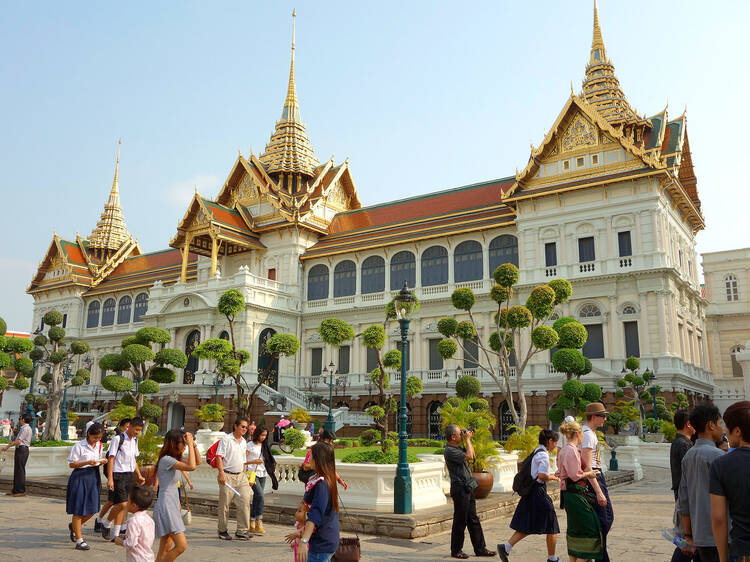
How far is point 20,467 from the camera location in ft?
44.3

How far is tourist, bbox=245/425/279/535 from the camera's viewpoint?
974 centimetres

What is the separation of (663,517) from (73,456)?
32.1ft

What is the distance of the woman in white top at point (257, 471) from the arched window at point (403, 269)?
87.1 ft

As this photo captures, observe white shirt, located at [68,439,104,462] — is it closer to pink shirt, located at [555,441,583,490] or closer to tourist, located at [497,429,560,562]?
tourist, located at [497,429,560,562]

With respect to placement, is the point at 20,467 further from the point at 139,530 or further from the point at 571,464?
the point at 571,464

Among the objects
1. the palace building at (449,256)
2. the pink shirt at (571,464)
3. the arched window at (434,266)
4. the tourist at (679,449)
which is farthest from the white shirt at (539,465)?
the arched window at (434,266)

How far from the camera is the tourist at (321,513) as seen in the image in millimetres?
5133

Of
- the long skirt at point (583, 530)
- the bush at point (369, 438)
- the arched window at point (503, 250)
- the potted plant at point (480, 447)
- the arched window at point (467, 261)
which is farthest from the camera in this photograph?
the arched window at point (467, 261)

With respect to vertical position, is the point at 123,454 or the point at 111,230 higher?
the point at 111,230

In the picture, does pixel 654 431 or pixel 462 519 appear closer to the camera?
pixel 462 519

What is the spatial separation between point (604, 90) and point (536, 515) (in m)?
32.6

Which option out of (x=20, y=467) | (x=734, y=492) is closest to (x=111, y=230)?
(x=20, y=467)

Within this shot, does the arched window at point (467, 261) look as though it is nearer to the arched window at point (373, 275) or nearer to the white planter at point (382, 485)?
the arched window at point (373, 275)

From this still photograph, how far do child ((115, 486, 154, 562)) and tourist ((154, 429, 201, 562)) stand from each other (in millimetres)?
725
